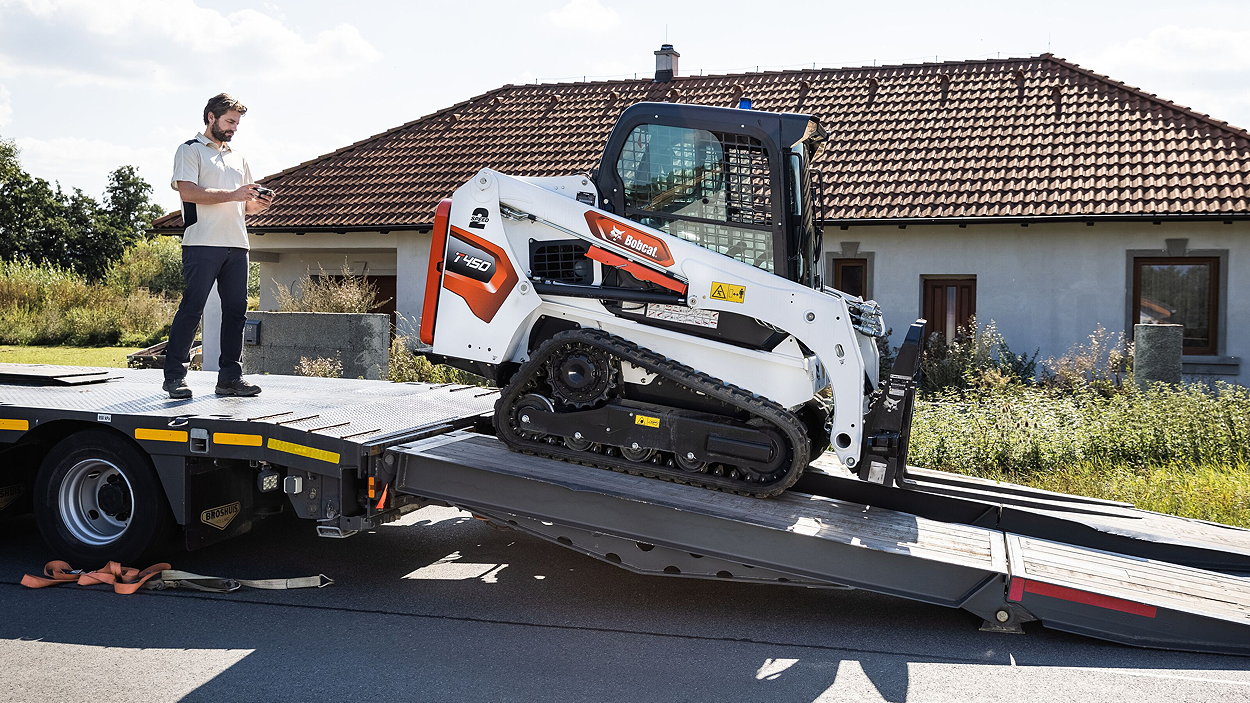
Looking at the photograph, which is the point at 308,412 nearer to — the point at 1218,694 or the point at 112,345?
the point at 1218,694

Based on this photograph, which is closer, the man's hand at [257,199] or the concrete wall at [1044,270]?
the man's hand at [257,199]

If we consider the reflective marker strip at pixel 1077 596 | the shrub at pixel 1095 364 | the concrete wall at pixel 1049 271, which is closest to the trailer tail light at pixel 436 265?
the reflective marker strip at pixel 1077 596

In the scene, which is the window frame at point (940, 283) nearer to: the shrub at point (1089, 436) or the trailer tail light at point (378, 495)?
the shrub at point (1089, 436)

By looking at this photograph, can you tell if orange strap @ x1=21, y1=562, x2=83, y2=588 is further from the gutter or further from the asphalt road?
the gutter

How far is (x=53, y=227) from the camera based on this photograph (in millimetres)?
48406

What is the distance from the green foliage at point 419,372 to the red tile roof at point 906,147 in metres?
4.35

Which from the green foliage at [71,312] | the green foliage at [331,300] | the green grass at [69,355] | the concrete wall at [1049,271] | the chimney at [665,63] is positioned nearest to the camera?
the green foliage at [331,300]

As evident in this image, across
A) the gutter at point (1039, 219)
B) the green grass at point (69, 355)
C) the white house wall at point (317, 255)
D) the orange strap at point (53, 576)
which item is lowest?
the orange strap at point (53, 576)

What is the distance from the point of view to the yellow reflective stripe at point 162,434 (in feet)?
19.3

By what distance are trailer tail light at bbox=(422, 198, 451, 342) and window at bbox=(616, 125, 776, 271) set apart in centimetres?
115

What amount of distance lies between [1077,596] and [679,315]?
2507 mm

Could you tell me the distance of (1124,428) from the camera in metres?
9.21

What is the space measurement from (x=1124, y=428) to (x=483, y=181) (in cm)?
618

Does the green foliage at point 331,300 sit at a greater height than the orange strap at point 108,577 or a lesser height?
greater
